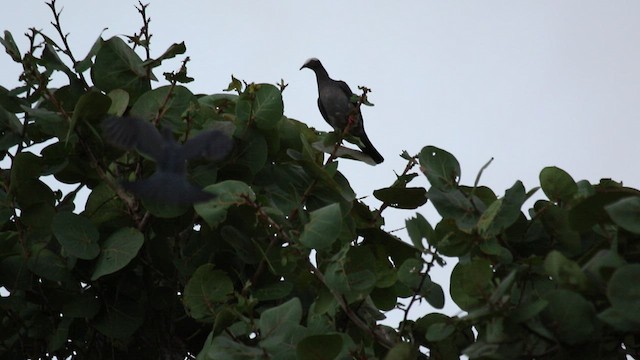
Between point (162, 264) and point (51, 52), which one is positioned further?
Answer: point (51, 52)

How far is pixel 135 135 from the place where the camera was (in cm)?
340

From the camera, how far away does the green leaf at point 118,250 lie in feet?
11.2

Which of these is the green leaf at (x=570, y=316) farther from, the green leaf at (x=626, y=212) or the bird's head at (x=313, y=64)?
the bird's head at (x=313, y=64)

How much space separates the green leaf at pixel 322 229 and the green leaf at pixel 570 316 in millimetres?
621

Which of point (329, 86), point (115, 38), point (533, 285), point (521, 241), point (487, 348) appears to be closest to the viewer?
point (487, 348)

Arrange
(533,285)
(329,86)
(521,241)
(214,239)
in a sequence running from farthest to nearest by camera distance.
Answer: (329,86), (214,239), (521,241), (533,285)

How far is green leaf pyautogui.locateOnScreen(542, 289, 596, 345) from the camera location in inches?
108

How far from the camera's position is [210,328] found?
3.62 meters

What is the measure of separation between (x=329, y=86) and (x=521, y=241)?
13.0 feet

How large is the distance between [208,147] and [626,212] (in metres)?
1.33

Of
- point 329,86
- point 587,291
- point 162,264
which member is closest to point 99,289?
point 162,264

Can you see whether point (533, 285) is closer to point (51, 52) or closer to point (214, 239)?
point (214, 239)

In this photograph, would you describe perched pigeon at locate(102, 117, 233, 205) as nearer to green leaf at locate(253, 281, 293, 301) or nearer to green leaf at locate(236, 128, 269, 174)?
green leaf at locate(236, 128, 269, 174)

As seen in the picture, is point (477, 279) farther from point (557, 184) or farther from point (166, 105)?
point (166, 105)
